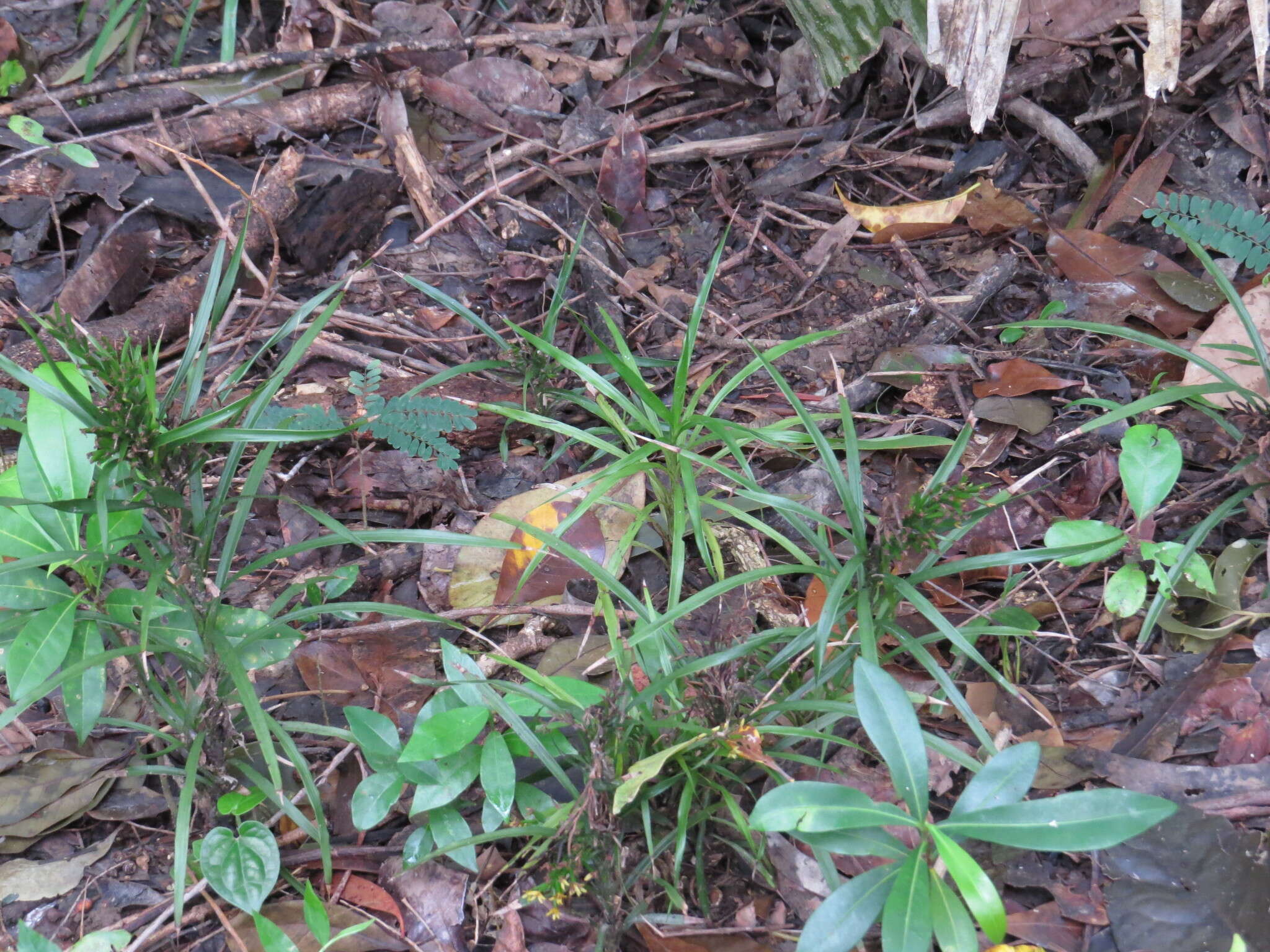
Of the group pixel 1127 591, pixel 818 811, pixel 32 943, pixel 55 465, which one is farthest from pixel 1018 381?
pixel 32 943

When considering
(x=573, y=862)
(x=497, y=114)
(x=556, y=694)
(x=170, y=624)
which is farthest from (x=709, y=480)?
(x=497, y=114)

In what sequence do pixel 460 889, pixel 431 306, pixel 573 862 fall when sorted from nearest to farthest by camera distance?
pixel 573 862, pixel 460 889, pixel 431 306

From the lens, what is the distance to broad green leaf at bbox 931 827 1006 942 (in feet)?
3.88

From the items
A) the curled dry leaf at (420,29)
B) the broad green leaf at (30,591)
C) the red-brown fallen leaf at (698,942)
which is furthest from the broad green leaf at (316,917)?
the curled dry leaf at (420,29)

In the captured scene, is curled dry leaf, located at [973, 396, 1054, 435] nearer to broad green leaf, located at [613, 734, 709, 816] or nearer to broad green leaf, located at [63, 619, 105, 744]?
broad green leaf, located at [613, 734, 709, 816]

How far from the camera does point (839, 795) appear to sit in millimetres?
1285

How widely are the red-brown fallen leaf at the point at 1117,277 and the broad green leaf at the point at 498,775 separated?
1.96 m

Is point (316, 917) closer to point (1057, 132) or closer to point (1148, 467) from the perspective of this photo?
point (1148, 467)

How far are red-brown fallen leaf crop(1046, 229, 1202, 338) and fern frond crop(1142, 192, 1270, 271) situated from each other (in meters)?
0.23

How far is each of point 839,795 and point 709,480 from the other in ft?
3.60

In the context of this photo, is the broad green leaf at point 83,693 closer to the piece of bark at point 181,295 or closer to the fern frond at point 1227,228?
the piece of bark at point 181,295

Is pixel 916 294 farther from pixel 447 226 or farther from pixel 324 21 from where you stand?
pixel 324 21

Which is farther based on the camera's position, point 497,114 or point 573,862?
point 497,114

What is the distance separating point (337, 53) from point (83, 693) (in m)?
2.73
